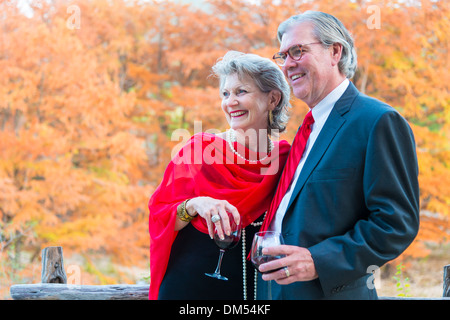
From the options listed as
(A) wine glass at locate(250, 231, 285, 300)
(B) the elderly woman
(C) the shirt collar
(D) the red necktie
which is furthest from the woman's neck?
(A) wine glass at locate(250, 231, 285, 300)

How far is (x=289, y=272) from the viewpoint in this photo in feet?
4.61

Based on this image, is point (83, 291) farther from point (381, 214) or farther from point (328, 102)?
point (381, 214)

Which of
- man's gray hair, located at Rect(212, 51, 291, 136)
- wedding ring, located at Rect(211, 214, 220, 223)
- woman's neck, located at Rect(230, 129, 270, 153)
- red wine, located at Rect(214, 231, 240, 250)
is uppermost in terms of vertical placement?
man's gray hair, located at Rect(212, 51, 291, 136)

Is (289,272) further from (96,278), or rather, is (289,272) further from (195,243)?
(96,278)

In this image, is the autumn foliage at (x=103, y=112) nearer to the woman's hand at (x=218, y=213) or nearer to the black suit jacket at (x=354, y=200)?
the woman's hand at (x=218, y=213)

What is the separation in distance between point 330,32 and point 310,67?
138mm

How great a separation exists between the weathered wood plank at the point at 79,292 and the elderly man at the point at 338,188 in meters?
1.19

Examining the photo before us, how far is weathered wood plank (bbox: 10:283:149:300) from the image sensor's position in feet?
8.69

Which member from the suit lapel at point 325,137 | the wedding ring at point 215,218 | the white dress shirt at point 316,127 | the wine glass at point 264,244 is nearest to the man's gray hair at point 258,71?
the white dress shirt at point 316,127

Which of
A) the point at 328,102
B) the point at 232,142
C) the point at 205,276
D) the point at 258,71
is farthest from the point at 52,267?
the point at 328,102

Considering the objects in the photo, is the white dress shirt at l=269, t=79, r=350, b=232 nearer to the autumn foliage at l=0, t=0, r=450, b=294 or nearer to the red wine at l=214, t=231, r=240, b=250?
the red wine at l=214, t=231, r=240, b=250

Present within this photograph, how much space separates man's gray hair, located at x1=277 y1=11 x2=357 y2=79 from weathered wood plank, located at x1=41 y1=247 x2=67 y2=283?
1986 millimetres
